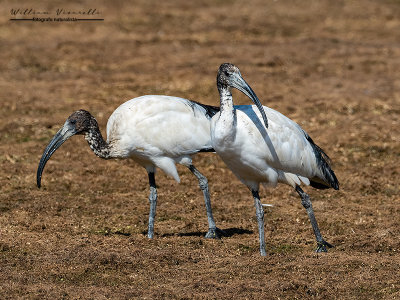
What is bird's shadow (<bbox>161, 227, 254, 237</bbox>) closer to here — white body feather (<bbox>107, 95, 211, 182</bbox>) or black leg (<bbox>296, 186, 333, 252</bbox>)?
white body feather (<bbox>107, 95, 211, 182</bbox>)

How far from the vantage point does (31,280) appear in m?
7.74

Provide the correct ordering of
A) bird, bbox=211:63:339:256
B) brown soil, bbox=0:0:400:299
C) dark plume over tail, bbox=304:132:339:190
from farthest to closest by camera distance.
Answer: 1. dark plume over tail, bbox=304:132:339:190
2. bird, bbox=211:63:339:256
3. brown soil, bbox=0:0:400:299

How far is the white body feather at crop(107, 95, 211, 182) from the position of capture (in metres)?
9.43

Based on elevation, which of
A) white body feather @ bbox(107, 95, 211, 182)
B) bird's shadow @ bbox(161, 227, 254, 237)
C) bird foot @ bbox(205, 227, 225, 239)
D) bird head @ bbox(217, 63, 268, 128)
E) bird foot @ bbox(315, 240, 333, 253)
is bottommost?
bird's shadow @ bbox(161, 227, 254, 237)

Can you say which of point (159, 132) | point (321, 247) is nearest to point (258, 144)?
point (321, 247)

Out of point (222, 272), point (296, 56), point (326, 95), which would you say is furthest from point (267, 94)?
point (222, 272)

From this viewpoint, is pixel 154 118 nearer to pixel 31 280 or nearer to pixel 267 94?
pixel 31 280

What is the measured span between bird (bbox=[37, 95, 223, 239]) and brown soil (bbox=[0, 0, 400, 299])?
0.88 metres

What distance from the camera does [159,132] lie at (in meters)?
9.49

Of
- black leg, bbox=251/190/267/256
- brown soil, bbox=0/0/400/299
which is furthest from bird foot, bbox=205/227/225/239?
black leg, bbox=251/190/267/256

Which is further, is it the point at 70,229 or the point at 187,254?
the point at 70,229

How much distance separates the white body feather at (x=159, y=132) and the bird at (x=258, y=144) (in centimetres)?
121

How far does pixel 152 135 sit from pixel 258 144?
1.65m

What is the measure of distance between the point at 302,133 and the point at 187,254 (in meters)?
1.79
